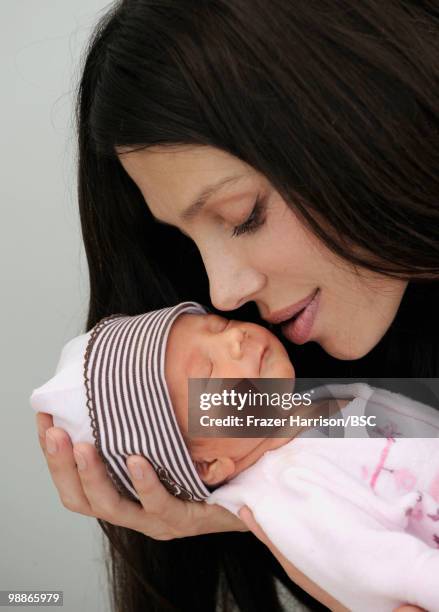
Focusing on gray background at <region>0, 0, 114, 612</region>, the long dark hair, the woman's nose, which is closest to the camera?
the long dark hair

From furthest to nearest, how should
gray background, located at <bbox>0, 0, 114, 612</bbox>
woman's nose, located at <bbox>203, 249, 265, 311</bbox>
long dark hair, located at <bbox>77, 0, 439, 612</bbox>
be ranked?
gray background, located at <bbox>0, 0, 114, 612</bbox>
woman's nose, located at <bbox>203, 249, 265, 311</bbox>
long dark hair, located at <bbox>77, 0, 439, 612</bbox>

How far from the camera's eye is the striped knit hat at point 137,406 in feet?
3.76

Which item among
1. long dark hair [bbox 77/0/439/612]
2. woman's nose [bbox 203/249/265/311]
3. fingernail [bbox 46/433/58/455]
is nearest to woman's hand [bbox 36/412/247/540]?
fingernail [bbox 46/433/58/455]

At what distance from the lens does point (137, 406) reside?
116 cm

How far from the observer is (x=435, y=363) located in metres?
1.34

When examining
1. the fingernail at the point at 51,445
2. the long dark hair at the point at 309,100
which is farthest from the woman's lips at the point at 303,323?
the fingernail at the point at 51,445

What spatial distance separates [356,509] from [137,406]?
Answer: 0.96 ft

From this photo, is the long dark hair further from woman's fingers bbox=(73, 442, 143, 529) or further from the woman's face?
woman's fingers bbox=(73, 442, 143, 529)

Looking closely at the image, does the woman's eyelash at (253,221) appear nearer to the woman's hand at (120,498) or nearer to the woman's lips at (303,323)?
the woman's lips at (303,323)

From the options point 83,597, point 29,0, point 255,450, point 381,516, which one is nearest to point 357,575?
point 381,516

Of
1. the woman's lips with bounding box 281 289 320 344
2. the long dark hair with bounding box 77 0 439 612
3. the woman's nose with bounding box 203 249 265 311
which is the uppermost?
the long dark hair with bounding box 77 0 439 612

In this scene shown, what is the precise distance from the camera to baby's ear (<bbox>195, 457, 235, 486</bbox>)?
118cm

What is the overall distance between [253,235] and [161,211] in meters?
0.12

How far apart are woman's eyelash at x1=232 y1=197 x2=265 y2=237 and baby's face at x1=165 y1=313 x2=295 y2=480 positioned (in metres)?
0.14
